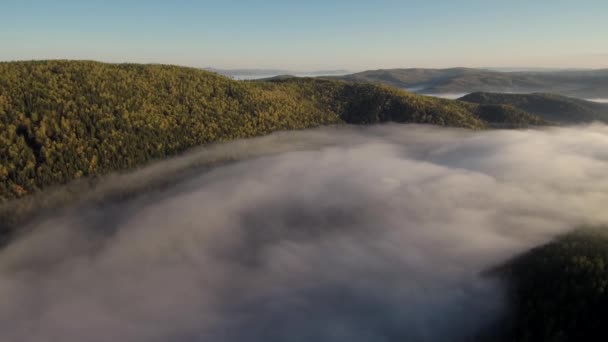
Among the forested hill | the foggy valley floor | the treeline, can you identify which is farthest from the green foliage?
the forested hill

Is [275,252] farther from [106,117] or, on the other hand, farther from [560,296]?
[106,117]

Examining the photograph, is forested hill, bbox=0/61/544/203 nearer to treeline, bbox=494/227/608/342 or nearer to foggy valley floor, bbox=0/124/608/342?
foggy valley floor, bbox=0/124/608/342

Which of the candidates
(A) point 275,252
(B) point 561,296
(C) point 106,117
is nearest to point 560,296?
(B) point 561,296

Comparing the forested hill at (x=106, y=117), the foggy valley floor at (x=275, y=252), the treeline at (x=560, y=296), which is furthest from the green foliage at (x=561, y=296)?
Answer: the forested hill at (x=106, y=117)

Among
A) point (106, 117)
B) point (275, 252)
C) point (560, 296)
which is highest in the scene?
point (106, 117)

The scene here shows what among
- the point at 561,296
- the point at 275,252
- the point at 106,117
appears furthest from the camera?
the point at 106,117

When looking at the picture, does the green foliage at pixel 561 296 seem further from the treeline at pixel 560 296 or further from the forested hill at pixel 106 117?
the forested hill at pixel 106 117

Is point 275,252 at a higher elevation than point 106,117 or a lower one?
lower
